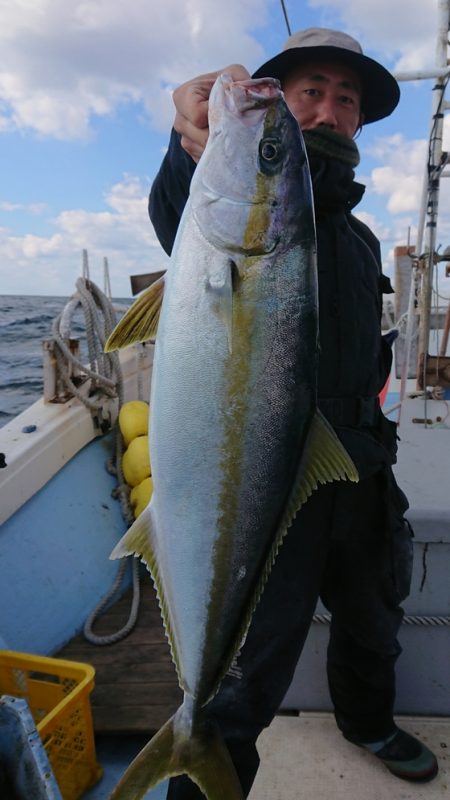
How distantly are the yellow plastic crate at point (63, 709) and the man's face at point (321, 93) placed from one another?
2339mm

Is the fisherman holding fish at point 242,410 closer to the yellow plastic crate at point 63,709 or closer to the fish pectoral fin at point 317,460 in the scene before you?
the fish pectoral fin at point 317,460

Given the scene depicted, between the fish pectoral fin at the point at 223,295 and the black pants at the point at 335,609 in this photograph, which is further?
the black pants at the point at 335,609

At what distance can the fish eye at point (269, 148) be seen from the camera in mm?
1412

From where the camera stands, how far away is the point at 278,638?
6.14ft

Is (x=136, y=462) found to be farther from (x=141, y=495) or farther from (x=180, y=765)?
(x=180, y=765)

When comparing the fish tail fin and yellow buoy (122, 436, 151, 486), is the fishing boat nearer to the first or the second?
yellow buoy (122, 436, 151, 486)

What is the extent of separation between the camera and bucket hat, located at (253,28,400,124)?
6.39 ft

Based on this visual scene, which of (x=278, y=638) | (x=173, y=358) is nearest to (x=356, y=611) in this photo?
(x=278, y=638)

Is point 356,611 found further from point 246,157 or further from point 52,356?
point 52,356

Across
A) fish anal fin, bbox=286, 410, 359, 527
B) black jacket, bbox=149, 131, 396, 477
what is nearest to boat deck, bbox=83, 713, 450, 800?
black jacket, bbox=149, 131, 396, 477

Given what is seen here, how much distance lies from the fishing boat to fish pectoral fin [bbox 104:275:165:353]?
104 centimetres

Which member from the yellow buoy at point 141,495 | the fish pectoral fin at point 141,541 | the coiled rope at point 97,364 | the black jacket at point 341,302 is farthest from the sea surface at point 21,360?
the fish pectoral fin at point 141,541

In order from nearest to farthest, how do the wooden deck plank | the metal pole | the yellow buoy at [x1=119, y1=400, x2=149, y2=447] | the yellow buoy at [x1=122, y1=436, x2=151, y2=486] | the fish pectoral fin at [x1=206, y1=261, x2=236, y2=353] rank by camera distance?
the fish pectoral fin at [x1=206, y1=261, x2=236, y2=353], the wooden deck plank, the yellow buoy at [x1=122, y1=436, x2=151, y2=486], the yellow buoy at [x1=119, y1=400, x2=149, y2=447], the metal pole

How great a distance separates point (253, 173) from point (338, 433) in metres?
0.85
